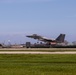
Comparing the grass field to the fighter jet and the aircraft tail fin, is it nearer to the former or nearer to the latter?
the fighter jet

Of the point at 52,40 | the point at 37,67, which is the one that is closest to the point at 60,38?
the point at 52,40

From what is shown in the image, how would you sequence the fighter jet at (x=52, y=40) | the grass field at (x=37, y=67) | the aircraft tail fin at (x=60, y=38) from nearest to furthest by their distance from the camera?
1. the grass field at (x=37, y=67)
2. the fighter jet at (x=52, y=40)
3. the aircraft tail fin at (x=60, y=38)

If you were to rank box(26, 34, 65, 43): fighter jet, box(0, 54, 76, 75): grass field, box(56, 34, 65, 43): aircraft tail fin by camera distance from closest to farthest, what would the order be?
box(0, 54, 76, 75): grass field < box(26, 34, 65, 43): fighter jet < box(56, 34, 65, 43): aircraft tail fin

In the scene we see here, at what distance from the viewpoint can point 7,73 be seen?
27203 millimetres

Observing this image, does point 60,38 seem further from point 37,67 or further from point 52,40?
point 37,67

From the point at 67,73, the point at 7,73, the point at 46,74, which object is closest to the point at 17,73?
the point at 7,73

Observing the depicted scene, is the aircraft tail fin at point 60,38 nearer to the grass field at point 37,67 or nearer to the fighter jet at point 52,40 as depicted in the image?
the fighter jet at point 52,40

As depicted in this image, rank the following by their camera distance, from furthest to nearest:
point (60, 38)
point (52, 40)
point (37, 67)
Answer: point (60, 38)
point (52, 40)
point (37, 67)

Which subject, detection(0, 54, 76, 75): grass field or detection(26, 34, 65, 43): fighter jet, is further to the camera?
detection(26, 34, 65, 43): fighter jet

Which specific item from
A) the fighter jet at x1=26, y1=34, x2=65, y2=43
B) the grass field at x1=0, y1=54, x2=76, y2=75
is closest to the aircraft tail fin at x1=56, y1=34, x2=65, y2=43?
the fighter jet at x1=26, y1=34, x2=65, y2=43

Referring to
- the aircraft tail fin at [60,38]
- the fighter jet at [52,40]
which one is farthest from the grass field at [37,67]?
the aircraft tail fin at [60,38]

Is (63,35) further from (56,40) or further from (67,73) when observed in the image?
(67,73)

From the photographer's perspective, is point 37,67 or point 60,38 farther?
point 60,38

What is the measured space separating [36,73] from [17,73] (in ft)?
5.26
